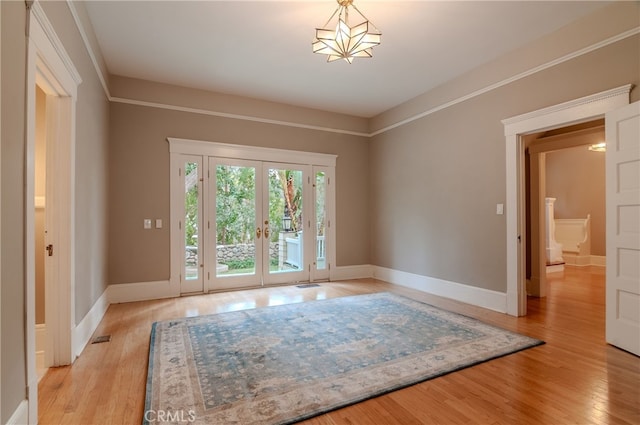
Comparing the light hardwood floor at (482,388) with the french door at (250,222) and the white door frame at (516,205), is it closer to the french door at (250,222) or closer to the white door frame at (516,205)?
the white door frame at (516,205)

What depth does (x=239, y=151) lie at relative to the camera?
5301 millimetres

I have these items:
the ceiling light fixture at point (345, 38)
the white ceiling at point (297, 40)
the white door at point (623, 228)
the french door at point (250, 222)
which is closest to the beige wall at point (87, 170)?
the white ceiling at point (297, 40)

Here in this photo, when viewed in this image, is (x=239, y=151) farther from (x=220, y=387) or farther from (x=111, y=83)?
(x=220, y=387)

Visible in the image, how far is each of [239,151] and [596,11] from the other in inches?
185

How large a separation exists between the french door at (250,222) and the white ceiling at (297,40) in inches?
52.7

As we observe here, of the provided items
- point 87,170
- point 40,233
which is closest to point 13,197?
point 87,170

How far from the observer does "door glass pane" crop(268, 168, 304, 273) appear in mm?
5594

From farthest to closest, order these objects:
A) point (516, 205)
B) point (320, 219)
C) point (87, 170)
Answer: point (320, 219) < point (516, 205) < point (87, 170)

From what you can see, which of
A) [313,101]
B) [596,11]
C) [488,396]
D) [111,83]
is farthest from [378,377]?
[111,83]

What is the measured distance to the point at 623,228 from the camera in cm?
284

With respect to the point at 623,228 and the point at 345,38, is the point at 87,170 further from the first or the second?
the point at 623,228

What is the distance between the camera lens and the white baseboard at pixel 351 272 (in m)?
6.10

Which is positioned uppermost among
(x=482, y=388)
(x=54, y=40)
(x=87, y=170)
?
(x=54, y=40)

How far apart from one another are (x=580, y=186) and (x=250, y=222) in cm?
808
